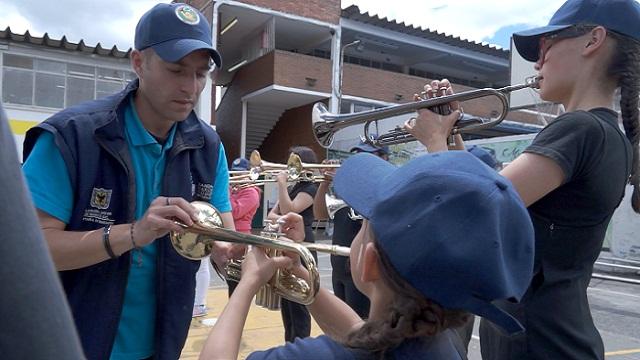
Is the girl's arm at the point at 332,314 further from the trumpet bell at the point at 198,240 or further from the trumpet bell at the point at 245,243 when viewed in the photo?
the trumpet bell at the point at 198,240

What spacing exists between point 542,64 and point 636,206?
0.74 metres

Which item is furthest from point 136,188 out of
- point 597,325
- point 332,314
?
point 597,325

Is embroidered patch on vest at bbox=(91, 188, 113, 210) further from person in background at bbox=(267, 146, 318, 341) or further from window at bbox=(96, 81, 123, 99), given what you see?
window at bbox=(96, 81, 123, 99)

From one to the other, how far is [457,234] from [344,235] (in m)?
3.14

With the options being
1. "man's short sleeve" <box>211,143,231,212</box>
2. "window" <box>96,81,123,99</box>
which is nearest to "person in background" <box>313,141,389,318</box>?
"man's short sleeve" <box>211,143,231,212</box>

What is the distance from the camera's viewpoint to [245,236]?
1854mm

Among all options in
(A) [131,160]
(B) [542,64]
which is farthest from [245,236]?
(B) [542,64]

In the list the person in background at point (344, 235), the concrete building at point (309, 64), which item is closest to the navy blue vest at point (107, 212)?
the person in background at point (344, 235)

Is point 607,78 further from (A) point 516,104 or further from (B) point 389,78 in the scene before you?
(B) point 389,78

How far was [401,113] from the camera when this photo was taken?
3.08 meters

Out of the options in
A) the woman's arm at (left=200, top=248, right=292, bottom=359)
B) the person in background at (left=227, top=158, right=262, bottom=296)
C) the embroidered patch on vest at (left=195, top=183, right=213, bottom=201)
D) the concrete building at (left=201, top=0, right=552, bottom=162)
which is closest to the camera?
the woman's arm at (left=200, top=248, right=292, bottom=359)

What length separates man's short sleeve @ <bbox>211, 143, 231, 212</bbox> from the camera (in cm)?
223

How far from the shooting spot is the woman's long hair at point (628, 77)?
1850 millimetres

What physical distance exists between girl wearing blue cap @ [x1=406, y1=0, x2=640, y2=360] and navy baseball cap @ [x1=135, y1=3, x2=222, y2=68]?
47.9 inches
